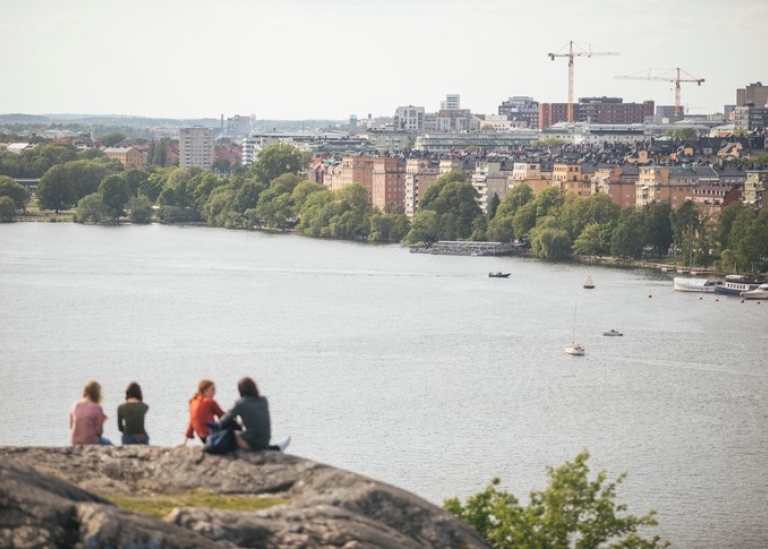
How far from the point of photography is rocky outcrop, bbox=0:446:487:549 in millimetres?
4773

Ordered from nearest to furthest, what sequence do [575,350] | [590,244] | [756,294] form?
1. [575,350]
2. [756,294]
3. [590,244]

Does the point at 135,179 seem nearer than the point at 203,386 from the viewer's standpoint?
No

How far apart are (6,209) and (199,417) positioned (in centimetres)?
4756

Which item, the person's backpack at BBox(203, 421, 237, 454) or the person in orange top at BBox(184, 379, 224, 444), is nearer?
the person's backpack at BBox(203, 421, 237, 454)

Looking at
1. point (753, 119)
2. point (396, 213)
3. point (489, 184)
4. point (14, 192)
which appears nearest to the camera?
point (396, 213)

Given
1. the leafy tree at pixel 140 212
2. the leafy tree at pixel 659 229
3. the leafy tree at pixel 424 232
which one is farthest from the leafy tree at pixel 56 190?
the leafy tree at pixel 659 229

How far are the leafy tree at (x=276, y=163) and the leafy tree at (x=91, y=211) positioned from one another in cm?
779

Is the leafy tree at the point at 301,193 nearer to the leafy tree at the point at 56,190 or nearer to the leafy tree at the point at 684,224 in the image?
the leafy tree at the point at 56,190

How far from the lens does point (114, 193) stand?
54875mm

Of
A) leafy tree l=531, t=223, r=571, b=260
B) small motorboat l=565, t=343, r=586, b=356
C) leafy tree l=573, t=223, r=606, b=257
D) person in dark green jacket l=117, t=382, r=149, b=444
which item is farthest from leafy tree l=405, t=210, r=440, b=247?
person in dark green jacket l=117, t=382, r=149, b=444

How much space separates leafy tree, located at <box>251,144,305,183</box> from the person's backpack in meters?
54.5

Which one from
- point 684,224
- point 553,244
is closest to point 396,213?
point 553,244

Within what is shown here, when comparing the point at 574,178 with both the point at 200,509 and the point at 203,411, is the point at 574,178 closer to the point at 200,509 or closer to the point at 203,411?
the point at 203,411

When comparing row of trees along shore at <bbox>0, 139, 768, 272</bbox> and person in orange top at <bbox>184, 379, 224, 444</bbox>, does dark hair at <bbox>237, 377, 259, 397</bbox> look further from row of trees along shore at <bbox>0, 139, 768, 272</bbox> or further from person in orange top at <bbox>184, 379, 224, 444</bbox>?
row of trees along shore at <bbox>0, 139, 768, 272</bbox>
